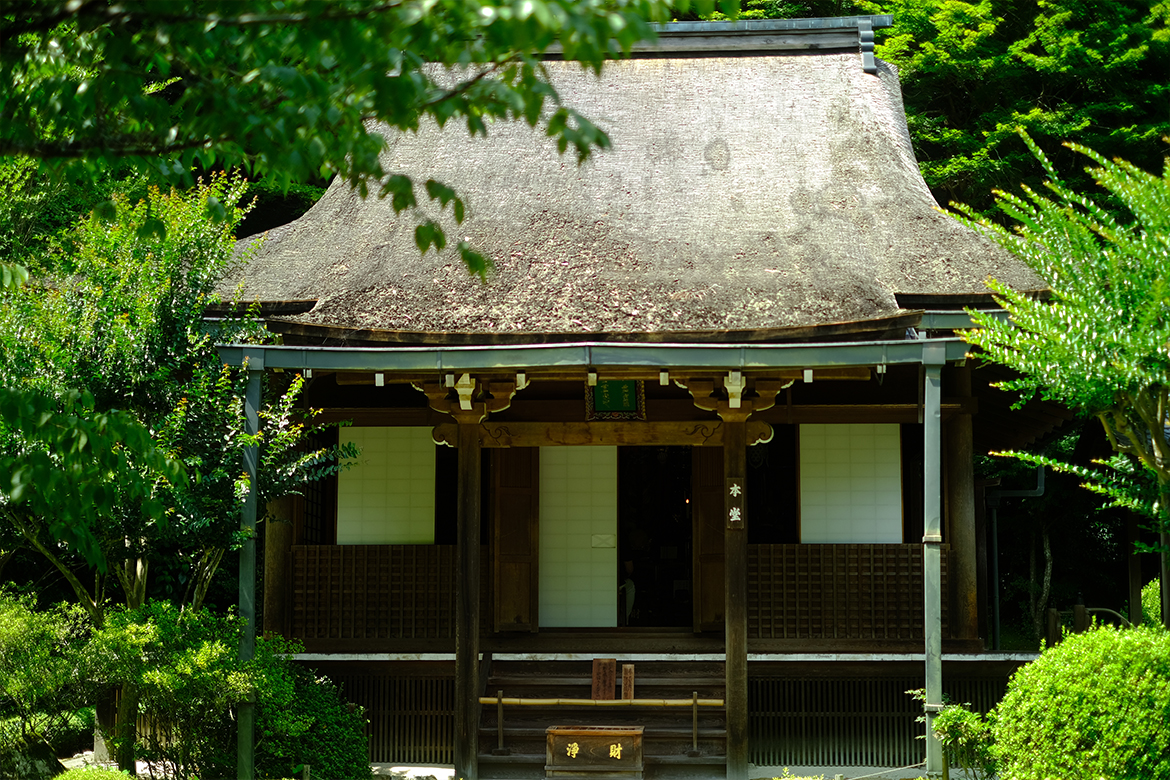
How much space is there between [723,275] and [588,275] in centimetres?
123

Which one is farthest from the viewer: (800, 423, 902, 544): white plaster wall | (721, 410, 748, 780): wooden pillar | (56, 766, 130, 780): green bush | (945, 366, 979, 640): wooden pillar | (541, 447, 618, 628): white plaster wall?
(541, 447, 618, 628): white plaster wall

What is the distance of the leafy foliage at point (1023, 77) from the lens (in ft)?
58.3

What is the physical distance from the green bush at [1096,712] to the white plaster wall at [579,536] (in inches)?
204

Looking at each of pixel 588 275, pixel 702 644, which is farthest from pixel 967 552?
pixel 588 275

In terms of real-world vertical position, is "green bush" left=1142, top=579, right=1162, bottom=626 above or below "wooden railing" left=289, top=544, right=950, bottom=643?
below

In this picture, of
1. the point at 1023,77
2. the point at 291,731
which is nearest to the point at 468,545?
the point at 291,731

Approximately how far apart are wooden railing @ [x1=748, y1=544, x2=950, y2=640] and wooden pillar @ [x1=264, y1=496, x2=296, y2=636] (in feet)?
14.5

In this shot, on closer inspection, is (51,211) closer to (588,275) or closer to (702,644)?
(588,275)

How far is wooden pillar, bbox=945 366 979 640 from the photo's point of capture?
10.5 m

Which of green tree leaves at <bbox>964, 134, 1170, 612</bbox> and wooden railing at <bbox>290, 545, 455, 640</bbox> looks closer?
green tree leaves at <bbox>964, 134, 1170, 612</bbox>

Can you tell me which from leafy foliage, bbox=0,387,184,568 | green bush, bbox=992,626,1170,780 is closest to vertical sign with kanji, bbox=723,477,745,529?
green bush, bbox=992,626,1170,780

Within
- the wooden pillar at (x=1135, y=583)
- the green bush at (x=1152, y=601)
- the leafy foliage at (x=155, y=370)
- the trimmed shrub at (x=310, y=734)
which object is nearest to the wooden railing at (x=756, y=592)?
the trimmed shrub at (x=310, y=734)

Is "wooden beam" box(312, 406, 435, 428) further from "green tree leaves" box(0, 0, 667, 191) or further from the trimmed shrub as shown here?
"green tree leaves" box(0, 0, 667, 191)

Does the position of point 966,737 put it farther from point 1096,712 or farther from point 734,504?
point 734,504
